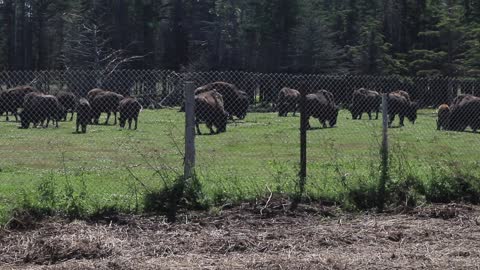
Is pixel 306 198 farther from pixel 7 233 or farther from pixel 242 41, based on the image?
pixel 242 41

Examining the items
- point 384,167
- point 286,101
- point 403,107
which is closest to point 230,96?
point 286,101

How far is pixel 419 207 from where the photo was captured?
35.0 ft

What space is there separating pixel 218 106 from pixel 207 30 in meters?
42.4

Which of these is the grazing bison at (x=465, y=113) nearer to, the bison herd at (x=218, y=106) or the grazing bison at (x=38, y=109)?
the bison herd at (x=218, y=106)

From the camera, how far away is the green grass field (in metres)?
10.8

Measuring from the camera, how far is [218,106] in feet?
87.4

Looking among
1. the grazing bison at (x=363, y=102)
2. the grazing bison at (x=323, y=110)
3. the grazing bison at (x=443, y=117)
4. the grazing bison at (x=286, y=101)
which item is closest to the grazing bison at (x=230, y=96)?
the grazing bison at (x=286, y=101)

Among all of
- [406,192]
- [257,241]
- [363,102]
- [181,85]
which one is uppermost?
[181,85]

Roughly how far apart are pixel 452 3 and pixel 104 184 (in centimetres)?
6585

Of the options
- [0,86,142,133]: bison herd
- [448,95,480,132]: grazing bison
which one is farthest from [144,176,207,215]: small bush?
[448,95,480,132]: grazing bison

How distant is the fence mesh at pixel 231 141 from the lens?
11203mm

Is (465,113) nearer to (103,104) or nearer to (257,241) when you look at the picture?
(103,104)

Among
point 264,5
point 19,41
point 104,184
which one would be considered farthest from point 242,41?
point 104,184

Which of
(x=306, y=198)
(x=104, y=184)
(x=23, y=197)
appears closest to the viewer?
(x=23, y=197)
